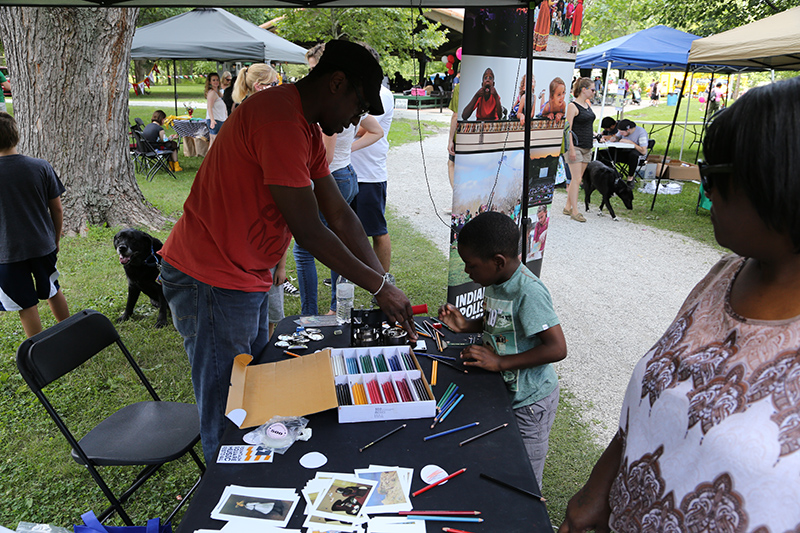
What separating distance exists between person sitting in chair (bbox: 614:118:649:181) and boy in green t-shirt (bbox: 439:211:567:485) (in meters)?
8.70

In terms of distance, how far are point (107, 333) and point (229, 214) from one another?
1.00 m

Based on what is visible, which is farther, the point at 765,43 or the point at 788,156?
the point at 765,43

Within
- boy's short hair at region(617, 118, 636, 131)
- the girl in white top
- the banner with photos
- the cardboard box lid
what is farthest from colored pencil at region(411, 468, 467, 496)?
boy's short hair at region(617, 118, 636, 131)

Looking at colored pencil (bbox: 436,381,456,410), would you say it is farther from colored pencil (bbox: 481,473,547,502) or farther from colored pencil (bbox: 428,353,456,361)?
colored pencil (bbox: 481,473,547,502)

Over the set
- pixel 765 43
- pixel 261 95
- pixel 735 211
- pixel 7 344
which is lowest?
pixel 7 344

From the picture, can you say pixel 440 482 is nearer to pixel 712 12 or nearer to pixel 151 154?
pixel 151 154

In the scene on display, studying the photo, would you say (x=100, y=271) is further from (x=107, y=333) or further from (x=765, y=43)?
(x=765, y=43)

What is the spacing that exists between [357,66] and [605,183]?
692 cm

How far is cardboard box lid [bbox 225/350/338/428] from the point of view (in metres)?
1.57

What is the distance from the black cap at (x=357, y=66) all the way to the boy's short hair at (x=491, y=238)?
55 cm

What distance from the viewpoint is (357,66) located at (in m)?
1.76

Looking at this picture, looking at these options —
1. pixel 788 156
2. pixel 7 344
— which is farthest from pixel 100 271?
pixel 788 156

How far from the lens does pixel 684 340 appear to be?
98cm

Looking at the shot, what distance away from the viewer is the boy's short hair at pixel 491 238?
187cm
